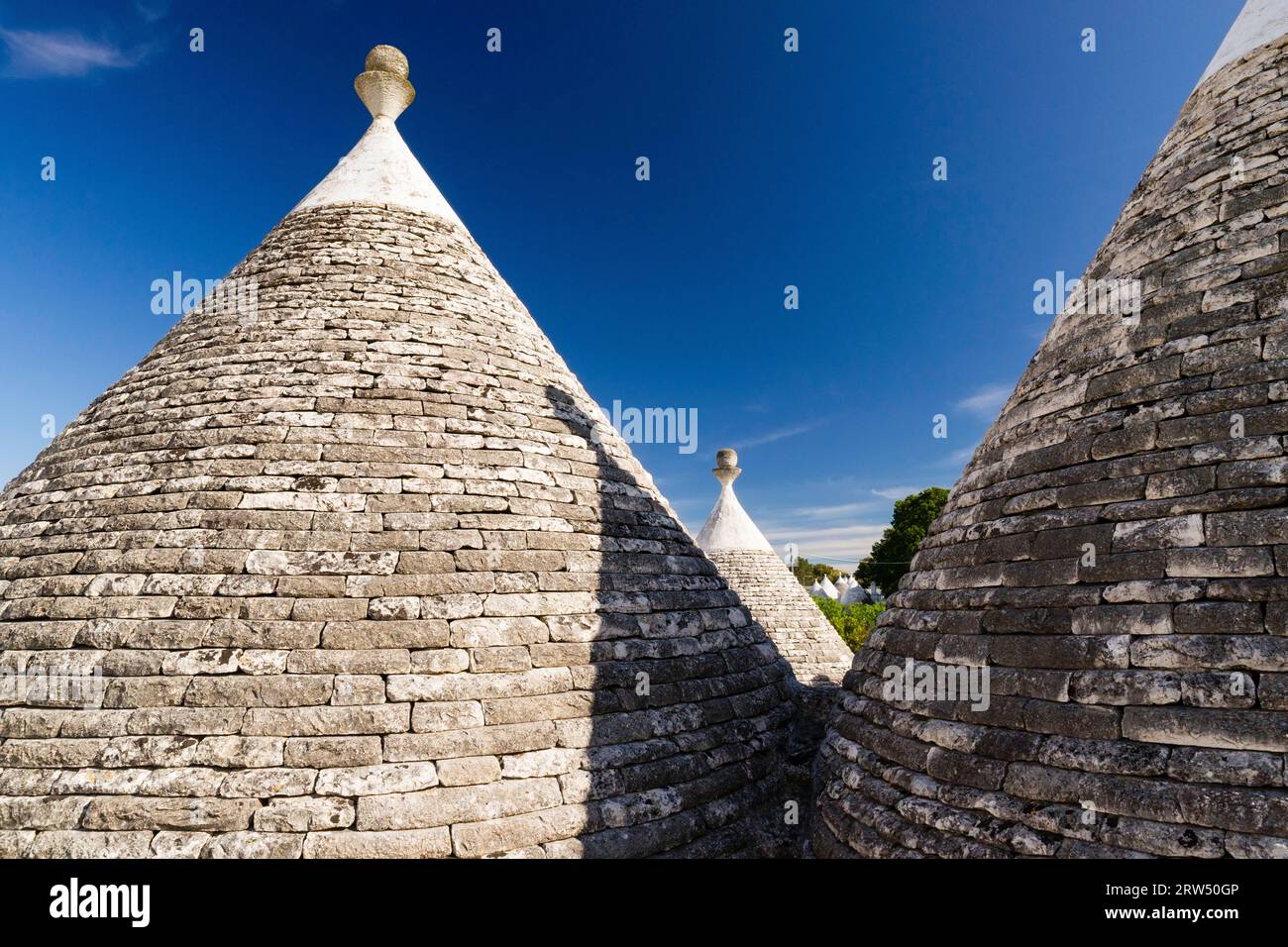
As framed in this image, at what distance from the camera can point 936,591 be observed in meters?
3.99

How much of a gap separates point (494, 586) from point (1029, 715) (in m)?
3.01

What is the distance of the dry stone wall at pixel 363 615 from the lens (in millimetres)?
3297

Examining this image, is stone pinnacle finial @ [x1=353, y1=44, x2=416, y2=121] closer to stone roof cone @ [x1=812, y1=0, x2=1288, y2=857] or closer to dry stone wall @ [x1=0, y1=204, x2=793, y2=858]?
dry stone wall @ [x1=0, y1=204, x2=793, y2=858]

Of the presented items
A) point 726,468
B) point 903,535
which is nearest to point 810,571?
point 903,535

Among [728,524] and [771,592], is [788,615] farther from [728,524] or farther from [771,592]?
[728,524]

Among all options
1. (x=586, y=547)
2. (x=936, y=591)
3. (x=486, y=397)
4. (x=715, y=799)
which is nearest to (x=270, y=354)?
(x=486, y=397)

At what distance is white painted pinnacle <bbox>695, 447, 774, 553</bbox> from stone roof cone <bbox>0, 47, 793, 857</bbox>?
8.05 metres

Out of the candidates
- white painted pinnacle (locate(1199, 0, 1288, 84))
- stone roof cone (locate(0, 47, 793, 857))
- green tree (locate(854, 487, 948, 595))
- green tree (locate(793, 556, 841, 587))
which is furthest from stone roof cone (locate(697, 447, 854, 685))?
green tree (locate(793, 556, 841, 587))

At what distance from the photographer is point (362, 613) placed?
12.3 feet

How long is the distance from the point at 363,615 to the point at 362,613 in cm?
1

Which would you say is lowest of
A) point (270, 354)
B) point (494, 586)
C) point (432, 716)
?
point (432, 716)

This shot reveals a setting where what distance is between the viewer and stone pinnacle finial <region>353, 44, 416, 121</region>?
23.1ft

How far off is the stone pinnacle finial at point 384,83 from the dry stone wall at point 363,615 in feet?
8.59
